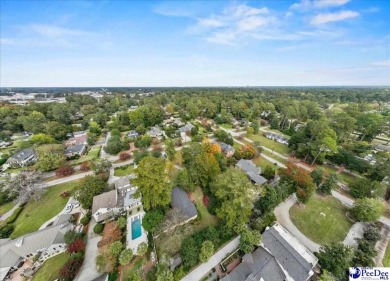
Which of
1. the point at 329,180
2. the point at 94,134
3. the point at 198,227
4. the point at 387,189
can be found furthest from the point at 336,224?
the point at 94,134

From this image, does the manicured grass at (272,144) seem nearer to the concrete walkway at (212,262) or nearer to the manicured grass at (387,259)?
the manicured grass at (387,259)

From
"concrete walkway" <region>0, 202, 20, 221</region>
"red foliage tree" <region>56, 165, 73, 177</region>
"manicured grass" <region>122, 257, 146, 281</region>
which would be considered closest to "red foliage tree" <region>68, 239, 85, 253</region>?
"manicured grass" <region>122, 257, 146, 281</region>

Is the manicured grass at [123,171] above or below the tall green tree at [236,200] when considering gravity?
below

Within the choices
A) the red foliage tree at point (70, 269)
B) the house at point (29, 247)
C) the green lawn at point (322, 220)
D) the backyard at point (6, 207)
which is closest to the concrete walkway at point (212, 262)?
the green lawn at point (322, 220)

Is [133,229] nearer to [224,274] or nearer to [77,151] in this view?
[224,274]

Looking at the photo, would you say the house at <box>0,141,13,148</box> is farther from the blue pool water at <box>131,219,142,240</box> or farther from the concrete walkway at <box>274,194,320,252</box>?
the concrete walkway at <box>274,194,320,252</box>
